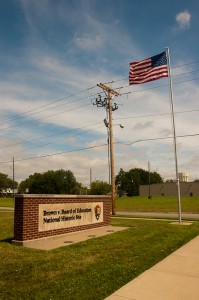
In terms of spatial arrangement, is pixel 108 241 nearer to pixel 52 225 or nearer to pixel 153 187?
pixel 52 225

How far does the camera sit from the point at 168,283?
263 inches

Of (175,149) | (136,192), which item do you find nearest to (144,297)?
(175,149)

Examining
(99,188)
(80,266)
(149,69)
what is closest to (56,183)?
(99,188)

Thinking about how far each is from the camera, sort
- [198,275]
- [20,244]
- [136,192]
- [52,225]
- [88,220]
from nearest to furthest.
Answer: [198,275], [20,244], [52,225], [88,220], [136,192]

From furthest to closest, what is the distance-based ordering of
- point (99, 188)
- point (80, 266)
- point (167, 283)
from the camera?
1. point (99, 188)
2. point (80, 266)
3. point (167, 283)

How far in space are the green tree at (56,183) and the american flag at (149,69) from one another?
104322mm

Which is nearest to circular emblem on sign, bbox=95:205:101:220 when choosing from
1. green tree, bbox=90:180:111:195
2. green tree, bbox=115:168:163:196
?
green tree, bbox=90:180:111:195

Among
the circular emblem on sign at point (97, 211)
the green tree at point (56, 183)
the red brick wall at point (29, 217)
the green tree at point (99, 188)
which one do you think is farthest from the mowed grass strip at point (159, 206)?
the green tree at point (56, 183)

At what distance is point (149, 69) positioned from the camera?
18469 mm

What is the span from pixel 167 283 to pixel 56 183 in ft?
385

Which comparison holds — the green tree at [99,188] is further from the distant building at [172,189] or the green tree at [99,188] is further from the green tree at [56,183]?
the green tree at [56,183]

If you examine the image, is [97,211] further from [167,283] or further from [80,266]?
[167,283]

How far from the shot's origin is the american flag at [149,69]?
18156 mm

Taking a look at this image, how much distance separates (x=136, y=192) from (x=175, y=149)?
135664 mm
